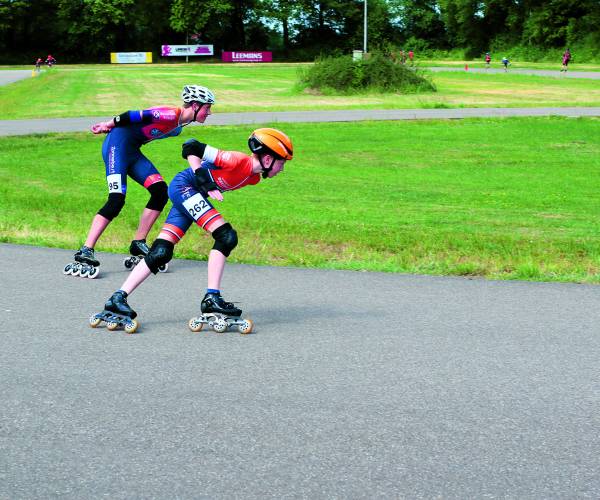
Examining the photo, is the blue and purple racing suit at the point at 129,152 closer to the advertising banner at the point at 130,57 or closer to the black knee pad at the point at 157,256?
the black knee pad at the point at 157,256

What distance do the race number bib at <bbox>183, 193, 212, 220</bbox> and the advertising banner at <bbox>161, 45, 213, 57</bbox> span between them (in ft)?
302

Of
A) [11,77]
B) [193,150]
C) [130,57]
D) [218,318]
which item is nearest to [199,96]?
[193,150]

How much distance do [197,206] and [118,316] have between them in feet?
3.11

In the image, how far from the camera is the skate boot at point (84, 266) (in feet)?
27.2

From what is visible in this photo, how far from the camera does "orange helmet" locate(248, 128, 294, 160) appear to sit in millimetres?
6215

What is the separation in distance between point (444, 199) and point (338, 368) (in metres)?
8.38

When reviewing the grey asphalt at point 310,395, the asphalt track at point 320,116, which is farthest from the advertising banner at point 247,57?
the grey asphalt at point 310,395

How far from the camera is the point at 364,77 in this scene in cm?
3888

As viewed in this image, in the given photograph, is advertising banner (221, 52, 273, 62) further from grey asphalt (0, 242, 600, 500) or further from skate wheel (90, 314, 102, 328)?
skate wheel (90, 314, 102, 328)

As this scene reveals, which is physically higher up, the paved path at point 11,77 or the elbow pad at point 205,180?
the elbow pad at point 205,180

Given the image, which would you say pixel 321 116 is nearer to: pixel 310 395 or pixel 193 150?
pixel 193 150

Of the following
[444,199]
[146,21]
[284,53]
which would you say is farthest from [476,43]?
[444,199]

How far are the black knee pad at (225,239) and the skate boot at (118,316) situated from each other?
76 centimetres

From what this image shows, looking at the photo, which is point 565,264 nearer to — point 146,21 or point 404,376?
point 404,376
